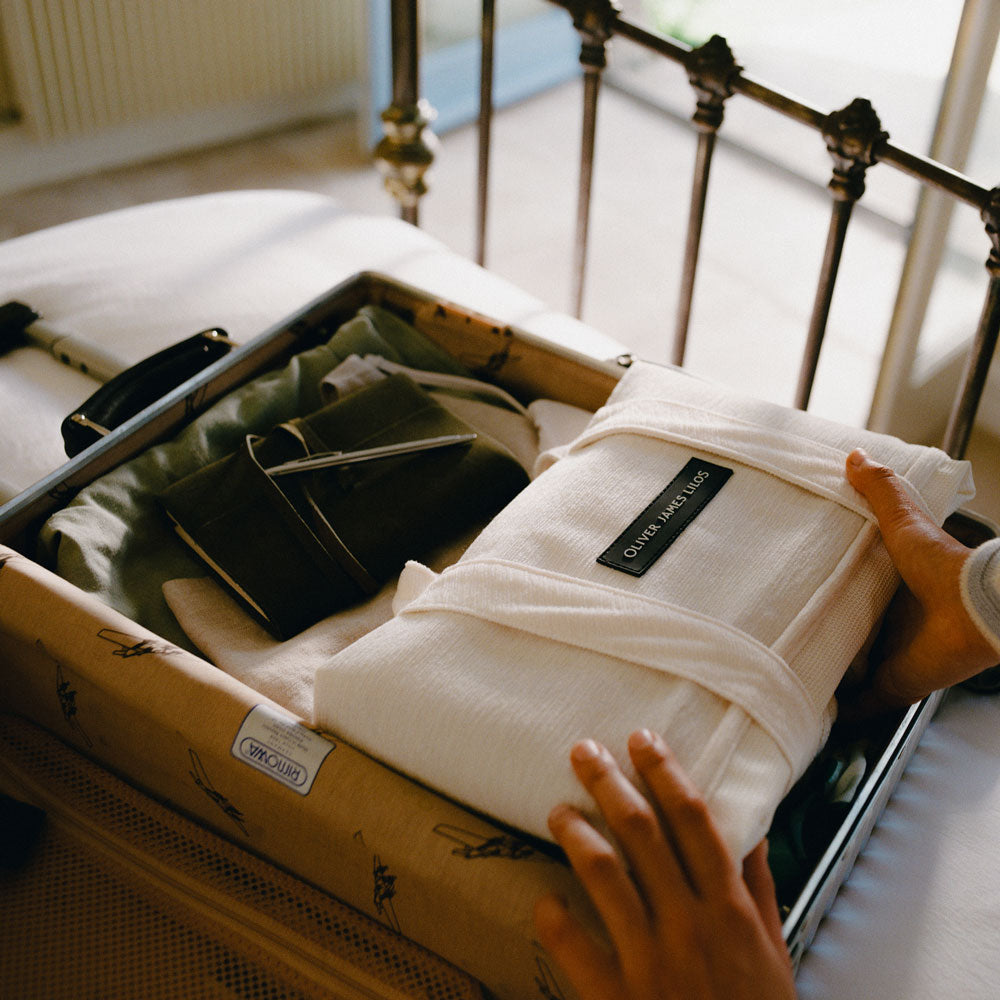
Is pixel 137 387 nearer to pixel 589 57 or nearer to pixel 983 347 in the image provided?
pixel 589 57

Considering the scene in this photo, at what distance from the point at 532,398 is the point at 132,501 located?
40 cm

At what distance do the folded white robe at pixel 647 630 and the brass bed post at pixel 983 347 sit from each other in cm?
24

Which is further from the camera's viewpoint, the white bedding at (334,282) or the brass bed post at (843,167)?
the brass bed post at (843,167)

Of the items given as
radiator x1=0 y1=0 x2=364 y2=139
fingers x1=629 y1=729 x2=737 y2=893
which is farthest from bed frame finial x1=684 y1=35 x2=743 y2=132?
radiator x1=0 y1=0 x2=364 y2=139

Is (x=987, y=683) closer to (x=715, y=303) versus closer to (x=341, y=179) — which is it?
(x=715, y=303)

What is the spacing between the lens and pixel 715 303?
234 centimetres

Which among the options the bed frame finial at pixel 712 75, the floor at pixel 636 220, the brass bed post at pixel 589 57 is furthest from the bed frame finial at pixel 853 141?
the floor at pixel 636 220

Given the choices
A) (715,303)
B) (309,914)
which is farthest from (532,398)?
(715,303)

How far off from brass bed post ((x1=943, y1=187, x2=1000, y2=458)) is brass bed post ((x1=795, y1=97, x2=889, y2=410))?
13cm

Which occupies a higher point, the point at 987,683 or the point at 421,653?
the point at 421,653

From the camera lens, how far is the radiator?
2457 mm

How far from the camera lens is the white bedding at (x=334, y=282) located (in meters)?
0.69

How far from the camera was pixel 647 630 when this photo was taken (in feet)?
2.10

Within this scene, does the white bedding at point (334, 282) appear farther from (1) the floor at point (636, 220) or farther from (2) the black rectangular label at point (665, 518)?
(1) the floor at point (636, 220)
